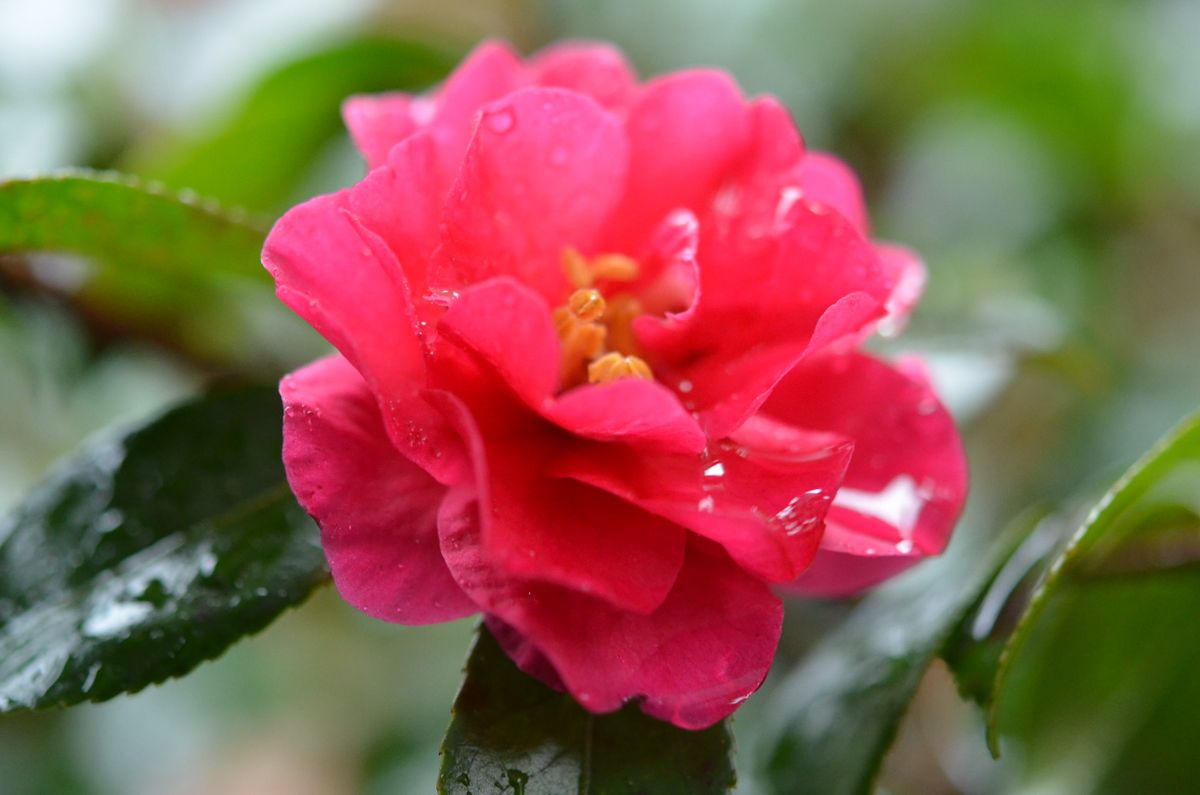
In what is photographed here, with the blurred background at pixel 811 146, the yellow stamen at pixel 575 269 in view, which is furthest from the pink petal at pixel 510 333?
the blurred background at pixel 811 146

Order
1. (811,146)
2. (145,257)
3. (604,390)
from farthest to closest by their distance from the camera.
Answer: (811,146) → (145,257) → (604,390)

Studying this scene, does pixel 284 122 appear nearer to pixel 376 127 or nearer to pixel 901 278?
pixel 376 127

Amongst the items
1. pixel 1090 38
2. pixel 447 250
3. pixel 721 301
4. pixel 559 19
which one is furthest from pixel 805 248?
pixel 559 19

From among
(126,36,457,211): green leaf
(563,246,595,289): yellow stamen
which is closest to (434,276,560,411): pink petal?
(563,246,595,289): yellow stamen

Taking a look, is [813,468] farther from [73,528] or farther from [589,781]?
[73,528]

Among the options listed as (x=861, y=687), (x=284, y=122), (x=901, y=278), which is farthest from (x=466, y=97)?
(x=284, y=122)

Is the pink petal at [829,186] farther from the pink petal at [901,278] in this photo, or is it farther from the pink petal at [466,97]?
the pink petal at [466,97]
